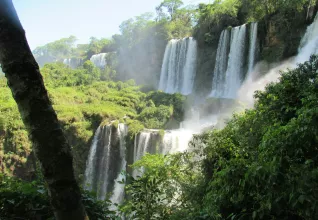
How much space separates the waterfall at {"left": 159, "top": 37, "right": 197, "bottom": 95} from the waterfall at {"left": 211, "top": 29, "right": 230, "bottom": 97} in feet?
12.9

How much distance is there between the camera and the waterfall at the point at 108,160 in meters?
17.0

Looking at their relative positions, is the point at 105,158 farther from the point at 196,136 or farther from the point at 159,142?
the point at 196,136

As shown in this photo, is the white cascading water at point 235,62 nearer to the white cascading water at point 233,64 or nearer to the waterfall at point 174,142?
the white cascading water at point 233,64

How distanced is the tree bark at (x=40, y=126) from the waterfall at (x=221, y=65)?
22574 mm

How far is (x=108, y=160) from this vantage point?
1756 centimetres

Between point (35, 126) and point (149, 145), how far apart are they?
1442 centimetres

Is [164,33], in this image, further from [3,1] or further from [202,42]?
[3,1]

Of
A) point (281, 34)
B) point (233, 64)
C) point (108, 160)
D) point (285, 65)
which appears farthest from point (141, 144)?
point (281, 34)

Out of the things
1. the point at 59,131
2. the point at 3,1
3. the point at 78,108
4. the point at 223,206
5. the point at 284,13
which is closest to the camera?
the point at 3,1

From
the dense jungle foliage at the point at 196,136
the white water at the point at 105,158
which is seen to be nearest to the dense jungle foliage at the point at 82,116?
the dense jungle foliage at the point at 196,136

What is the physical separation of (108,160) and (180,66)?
14545 millimetres

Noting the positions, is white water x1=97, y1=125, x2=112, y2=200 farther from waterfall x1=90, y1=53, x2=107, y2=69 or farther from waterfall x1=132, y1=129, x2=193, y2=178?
waterfall x1=90, y1=53, x2=107, y2=69

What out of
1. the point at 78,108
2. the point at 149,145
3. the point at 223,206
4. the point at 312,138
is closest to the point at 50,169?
the point at 312,138

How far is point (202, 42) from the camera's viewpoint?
26875 mm
